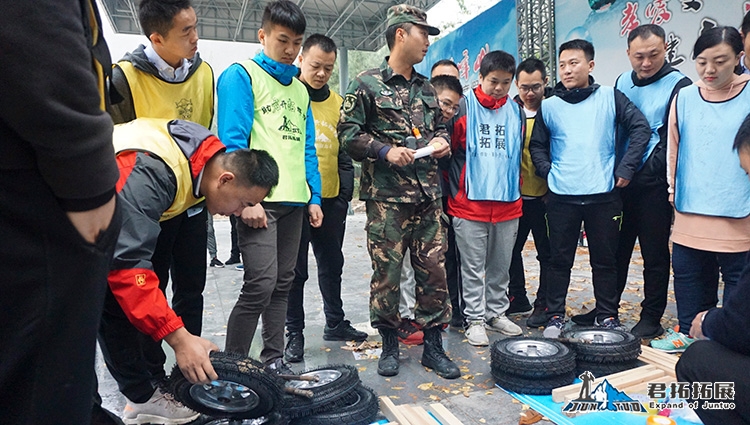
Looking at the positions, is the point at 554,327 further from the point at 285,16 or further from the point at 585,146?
the point at 285,16

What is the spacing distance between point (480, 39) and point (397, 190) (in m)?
7.40

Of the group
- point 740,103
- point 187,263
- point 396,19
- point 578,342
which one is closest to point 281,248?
point 187,263

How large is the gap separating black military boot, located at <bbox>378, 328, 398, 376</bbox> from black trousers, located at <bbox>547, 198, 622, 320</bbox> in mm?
1335

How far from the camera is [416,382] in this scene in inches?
114

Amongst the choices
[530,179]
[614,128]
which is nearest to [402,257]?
[530,179]

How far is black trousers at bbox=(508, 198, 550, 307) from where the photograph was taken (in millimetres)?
4148

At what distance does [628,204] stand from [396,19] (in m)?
2.18

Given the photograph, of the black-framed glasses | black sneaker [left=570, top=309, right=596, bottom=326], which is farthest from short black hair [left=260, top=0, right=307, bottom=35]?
black sneaker [left=570, top=309, right=596, bottom=326]

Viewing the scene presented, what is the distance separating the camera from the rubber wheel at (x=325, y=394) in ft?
7.57

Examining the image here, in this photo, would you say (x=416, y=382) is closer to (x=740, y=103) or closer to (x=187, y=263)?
(x=187, y=263)

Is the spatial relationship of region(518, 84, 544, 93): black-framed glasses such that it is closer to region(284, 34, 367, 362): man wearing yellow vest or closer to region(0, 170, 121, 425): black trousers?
region(284, 34, 367, 362): man wearing yellow vest

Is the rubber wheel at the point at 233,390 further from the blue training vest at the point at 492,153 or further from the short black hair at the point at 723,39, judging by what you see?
the short black hair at the point at 723,39

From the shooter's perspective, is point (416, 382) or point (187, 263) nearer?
point (187, 263)

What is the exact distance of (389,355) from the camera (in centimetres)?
310
